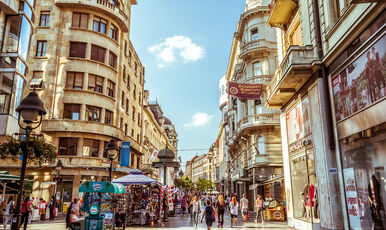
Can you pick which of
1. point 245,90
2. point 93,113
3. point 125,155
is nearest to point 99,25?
point 93,113

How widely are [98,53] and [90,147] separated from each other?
968 cm

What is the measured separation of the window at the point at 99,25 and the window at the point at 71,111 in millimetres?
8512

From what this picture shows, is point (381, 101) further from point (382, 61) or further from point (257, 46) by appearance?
point (257, 46)

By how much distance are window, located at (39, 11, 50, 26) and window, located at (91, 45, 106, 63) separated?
5.35m

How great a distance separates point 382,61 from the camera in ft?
26.9

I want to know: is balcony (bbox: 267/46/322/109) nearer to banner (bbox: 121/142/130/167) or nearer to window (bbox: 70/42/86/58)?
banner (bbox: 121/142/130/167)

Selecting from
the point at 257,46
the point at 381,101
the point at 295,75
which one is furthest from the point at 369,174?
the point at 257,46

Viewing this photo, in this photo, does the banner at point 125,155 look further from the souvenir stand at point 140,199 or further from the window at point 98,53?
the souvenir stand at point 140,199

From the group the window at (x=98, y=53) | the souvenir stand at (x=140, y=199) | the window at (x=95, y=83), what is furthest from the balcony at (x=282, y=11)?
the window at (x=98, y=53)

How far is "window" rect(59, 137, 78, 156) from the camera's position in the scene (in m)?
28.6

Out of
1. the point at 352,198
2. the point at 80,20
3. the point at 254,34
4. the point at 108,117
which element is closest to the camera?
the point at 352,198

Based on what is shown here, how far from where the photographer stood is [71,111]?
29469mm

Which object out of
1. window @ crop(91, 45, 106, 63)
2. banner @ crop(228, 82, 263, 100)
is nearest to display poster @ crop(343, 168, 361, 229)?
banner @ crop(228, 82, 263, 100)

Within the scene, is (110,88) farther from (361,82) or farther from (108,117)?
(361,82)
